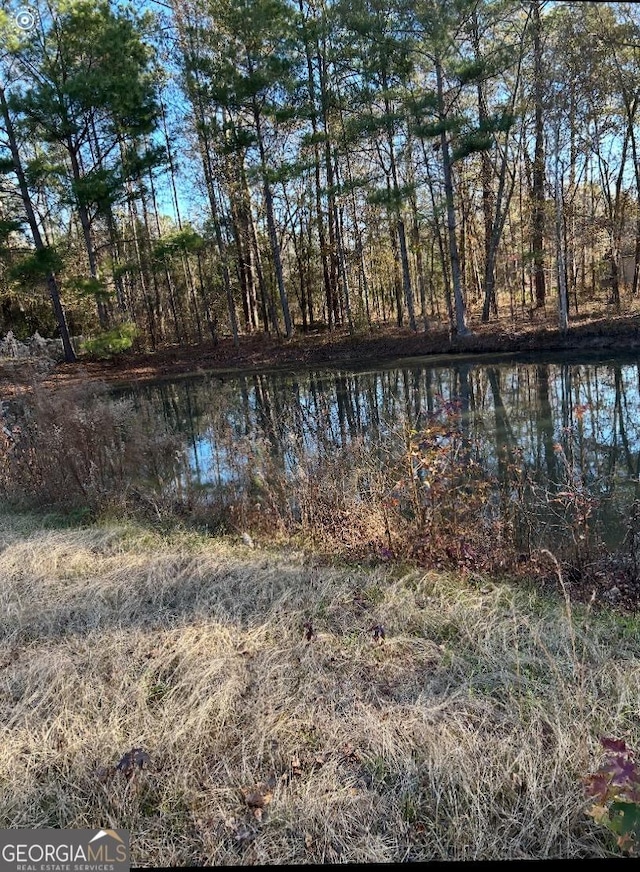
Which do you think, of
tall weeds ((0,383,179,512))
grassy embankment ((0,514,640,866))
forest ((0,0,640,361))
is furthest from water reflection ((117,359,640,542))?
forest ((0,0,640,361))

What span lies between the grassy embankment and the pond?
118 cm

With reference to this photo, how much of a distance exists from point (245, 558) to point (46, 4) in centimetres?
1556

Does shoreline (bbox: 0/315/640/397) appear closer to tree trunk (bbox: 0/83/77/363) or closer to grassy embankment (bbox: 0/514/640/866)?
tree trunk (bbox: 0/83/77/363)

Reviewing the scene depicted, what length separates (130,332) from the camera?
717 inches

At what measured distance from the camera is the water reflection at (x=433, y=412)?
5121 mm

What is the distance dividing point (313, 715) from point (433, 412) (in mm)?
3473

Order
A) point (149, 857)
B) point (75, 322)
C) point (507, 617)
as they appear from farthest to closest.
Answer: point (75, 322), point (507, 617), point (149, 857)

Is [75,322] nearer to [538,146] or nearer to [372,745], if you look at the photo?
[538,146]

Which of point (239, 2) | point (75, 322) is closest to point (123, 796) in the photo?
point (239, 2)

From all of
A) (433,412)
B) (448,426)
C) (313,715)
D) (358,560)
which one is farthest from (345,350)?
(313,715)

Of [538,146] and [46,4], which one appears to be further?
[538,146]

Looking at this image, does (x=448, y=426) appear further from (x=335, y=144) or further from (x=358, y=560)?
(x=335, y=144)

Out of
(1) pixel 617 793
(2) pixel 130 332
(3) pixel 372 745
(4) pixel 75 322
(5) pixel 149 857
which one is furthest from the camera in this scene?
(4) pixel 75 322

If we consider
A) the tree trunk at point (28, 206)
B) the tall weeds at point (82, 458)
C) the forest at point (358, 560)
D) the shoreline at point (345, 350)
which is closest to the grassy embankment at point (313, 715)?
the forest at point (358, 560)
